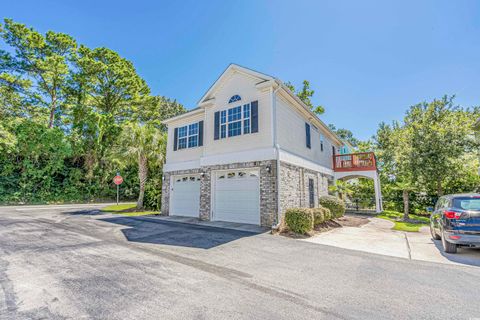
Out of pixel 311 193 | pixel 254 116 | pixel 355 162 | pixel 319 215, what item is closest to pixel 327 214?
pixel 319 215

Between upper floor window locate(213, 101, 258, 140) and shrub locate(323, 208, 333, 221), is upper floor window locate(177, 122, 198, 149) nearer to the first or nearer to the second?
upper floor window locate(213, 101, 258, 140)

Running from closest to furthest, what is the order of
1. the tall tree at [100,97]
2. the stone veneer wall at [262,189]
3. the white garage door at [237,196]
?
the stone veneer wall at [262,189], the white garage door at [237,196], the tall tree at [100,97]

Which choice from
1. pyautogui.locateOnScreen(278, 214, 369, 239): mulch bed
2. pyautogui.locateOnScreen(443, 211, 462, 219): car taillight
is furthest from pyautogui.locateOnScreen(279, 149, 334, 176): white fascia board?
pyautogui.locateOnScreen(443, 211, 462, 219): car taillight

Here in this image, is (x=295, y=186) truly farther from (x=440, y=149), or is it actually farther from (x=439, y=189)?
(x=439, y=189)

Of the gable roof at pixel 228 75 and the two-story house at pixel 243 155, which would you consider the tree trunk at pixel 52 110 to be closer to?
the two-story house at pixel 243 155

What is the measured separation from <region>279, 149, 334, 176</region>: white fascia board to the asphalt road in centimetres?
443

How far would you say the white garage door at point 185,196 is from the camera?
13.3 m

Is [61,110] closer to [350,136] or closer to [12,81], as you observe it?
[12,81]

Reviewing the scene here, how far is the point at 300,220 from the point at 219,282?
17.1ft

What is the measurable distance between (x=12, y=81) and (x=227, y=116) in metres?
24.8

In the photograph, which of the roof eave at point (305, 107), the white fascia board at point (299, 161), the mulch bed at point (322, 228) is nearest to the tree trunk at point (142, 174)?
the white fascia board at point (299, 161)

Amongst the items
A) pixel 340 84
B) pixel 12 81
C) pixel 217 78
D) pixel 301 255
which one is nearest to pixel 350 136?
pixel 340 84

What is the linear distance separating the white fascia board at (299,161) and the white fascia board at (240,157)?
0.68 meters

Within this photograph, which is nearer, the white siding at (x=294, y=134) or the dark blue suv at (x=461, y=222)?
the dark blue suv at (x=461, y=222)
